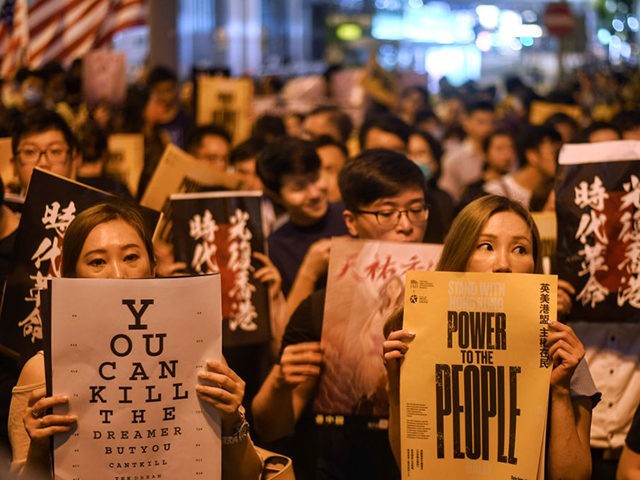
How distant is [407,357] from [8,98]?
1112 centimetres

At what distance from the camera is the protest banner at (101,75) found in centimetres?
1198

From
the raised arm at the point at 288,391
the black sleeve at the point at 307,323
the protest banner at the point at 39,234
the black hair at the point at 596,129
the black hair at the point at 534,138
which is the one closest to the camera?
the raised arm at the point at 288,391

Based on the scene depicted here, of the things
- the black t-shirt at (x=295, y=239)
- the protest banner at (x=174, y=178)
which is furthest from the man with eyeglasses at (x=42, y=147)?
the black t-shirt at (x=295, y=239)

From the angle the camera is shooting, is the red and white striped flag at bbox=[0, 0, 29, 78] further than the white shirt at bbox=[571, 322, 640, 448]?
Yes

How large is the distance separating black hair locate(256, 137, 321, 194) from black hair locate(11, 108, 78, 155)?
1.03 m

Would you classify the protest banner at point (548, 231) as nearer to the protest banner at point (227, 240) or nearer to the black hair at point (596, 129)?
the black hair at point (596, 129)

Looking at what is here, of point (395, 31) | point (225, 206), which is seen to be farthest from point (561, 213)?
point (395, 31)

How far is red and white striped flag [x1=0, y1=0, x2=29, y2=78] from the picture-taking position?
1089 centimetres

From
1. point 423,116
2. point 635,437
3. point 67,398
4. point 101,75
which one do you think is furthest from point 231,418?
point 423,116

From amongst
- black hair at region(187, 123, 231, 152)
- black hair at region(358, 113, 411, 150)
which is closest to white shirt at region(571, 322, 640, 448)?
black hair at region(358, 113, 411, 150)

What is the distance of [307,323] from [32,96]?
8123 mm

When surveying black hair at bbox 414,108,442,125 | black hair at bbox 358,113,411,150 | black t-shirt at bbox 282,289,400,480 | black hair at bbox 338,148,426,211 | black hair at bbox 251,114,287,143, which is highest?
black hair at bbox 414,108,442,125

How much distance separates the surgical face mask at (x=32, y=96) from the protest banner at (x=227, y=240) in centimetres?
616

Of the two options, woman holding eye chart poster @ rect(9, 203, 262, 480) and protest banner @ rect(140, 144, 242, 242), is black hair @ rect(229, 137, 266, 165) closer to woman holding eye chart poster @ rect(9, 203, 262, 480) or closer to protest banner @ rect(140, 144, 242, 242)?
protest banner @ rect(140, 144, 242, 242)
